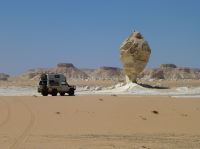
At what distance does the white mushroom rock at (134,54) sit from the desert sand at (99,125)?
26.2m

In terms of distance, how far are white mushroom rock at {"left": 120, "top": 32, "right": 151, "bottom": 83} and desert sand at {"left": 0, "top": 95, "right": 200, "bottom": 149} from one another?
2619 cm

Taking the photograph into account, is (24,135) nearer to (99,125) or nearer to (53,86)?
(99,125)

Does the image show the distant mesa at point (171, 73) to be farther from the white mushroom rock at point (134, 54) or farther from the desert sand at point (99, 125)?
the desert sand at point (99, 125)

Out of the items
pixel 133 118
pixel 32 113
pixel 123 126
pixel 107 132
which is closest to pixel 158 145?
pixel 107 132

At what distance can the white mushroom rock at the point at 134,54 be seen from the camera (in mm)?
46281

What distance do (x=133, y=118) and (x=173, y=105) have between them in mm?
3902

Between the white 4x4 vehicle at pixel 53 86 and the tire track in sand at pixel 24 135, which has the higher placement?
the white 4x4 vehicle at pixel 53 86

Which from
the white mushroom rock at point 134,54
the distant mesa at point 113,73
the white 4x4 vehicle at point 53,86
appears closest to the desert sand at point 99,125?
the white 4x4 vehicle at point 53,86

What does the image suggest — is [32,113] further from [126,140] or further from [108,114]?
[126,140]

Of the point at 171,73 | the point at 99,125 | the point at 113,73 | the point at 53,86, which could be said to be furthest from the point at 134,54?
the point at 113,73

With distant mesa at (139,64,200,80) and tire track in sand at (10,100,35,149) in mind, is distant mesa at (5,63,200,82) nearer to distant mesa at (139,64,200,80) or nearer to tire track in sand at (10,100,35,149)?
distant mesa at (139,64,200,80)

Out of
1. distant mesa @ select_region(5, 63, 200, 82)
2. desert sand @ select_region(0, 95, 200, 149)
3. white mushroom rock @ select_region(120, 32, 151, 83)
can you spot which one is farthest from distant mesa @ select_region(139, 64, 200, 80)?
desert sand @ select_region(0, 95, 200, 149)

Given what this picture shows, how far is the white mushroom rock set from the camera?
46.3 m

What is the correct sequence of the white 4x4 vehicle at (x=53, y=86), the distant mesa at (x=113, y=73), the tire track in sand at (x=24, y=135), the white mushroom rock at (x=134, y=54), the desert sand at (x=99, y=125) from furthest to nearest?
the distant mesa at (x=113, y=73), the white mushroom rock at (x=134, y=54), the white 4x4 vehicle at (x=53, y=86), the desert sand at (x=99, y=125), the tire track in sand at (x=24, y=135)
